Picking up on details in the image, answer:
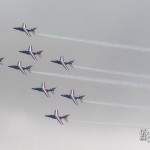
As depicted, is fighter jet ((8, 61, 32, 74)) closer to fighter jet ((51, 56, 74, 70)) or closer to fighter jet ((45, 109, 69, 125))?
fighter jet ((51, 56, 74, 70))

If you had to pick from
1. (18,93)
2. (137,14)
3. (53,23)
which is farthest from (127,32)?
(18,93)

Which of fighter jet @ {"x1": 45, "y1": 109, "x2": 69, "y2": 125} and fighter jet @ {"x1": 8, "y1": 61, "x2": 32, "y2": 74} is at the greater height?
fighter jet @ {"x1": 8, "y1": 61, "x2": 32, "y2": 74}

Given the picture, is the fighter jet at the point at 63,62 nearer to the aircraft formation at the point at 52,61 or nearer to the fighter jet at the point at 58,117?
the aircraft formation at the point at 52,61

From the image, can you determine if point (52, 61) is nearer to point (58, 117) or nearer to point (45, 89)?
point (45, 89)

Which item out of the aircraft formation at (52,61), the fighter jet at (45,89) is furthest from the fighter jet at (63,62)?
the fighter jet at (45,89)

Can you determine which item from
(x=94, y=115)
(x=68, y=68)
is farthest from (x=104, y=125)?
(x=68, y=68)

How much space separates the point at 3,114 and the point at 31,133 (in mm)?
805

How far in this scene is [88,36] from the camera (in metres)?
19.3

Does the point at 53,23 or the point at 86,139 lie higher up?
the point at 53,23

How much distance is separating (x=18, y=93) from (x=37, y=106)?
55 cm

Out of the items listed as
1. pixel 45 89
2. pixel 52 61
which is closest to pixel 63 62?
pixel 52 61

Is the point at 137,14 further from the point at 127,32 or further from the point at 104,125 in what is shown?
the point at 104,125

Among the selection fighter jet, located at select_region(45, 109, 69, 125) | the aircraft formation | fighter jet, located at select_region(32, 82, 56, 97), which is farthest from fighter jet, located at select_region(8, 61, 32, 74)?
fighter jet, located at select_region(45, 109, 69, 125)

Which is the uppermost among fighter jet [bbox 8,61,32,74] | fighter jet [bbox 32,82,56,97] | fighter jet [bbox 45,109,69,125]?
fighter jet [bbox 8,61,32,74]
